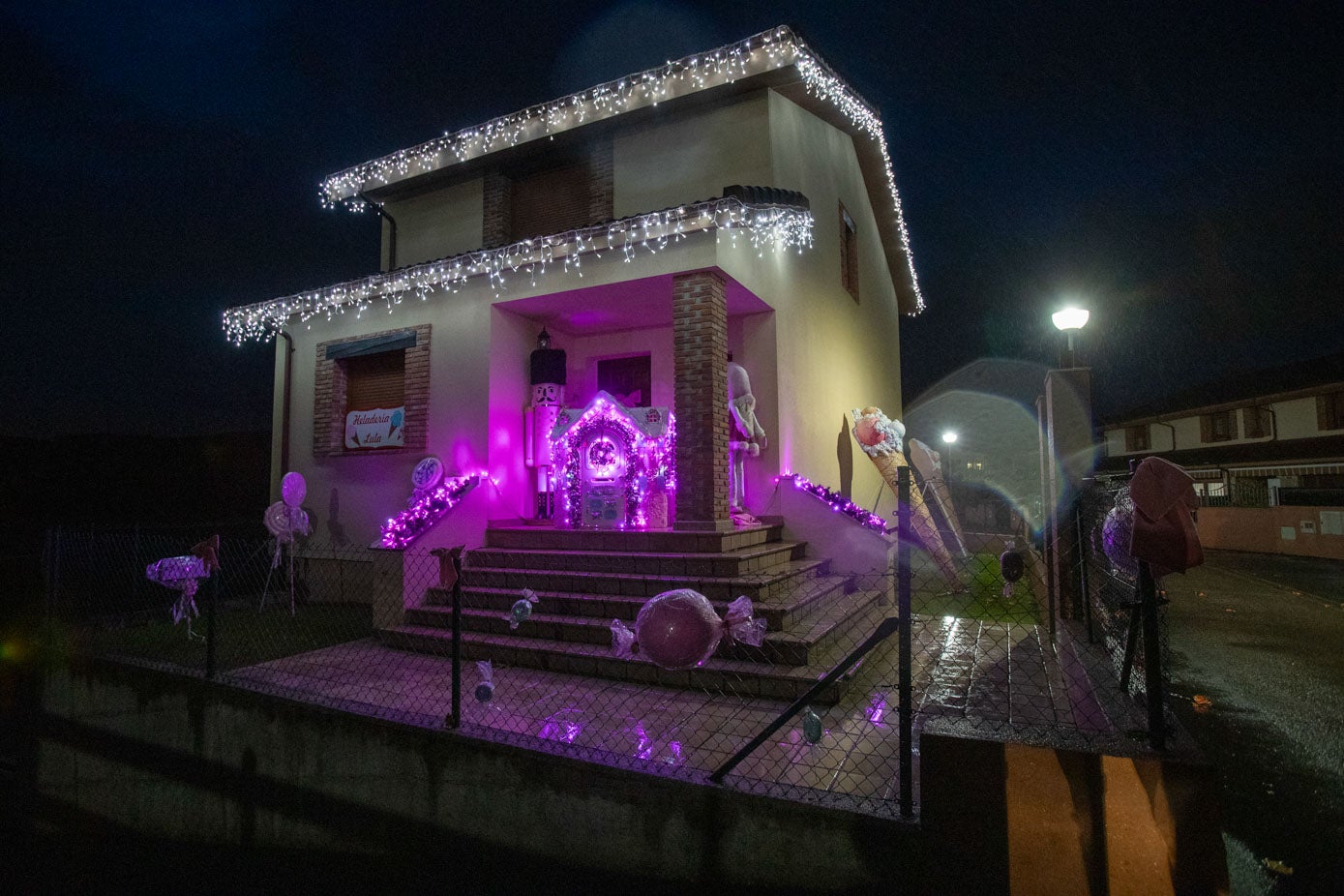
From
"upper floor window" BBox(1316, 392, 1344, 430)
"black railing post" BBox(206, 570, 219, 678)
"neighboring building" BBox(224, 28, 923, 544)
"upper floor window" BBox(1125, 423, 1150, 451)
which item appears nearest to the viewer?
"black railing post" BBox(206, 570, 219, 678)

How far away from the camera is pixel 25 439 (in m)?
17.3

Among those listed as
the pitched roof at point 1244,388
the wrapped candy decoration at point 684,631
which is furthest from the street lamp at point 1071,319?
the pitched roof at point 1244,388

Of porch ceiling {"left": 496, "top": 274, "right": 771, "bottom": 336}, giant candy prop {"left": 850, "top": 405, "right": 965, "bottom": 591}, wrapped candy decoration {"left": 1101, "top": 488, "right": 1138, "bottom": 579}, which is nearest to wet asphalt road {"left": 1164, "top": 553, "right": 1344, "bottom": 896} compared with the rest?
wrapped candy decoration {"left": 1101, "top": 488, "right": 1138, "bottom": 579}

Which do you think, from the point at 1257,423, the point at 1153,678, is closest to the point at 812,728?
the point at 1153,678

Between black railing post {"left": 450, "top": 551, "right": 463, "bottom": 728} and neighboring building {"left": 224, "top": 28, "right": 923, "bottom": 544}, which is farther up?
neighboring building {"left": 224, "top": 28, "right": 923, "bottom": 544}

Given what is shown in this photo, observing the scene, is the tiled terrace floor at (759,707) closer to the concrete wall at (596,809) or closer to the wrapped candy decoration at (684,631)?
the concrete wall at (596,809)

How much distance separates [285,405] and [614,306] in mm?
5967

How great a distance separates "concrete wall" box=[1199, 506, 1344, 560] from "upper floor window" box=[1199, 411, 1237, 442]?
493 inches

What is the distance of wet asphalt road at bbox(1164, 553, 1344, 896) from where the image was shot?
3082mm

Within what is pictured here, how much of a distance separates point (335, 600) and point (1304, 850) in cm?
1044

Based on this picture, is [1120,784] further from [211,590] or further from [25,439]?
[25,439]

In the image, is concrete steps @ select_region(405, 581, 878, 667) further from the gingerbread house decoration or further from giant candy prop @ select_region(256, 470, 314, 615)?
giant candy prop @ select_region(256, 470, 314, 615)

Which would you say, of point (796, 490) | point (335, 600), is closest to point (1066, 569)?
point (796, 490)

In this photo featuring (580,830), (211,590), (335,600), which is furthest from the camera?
(335,600)
